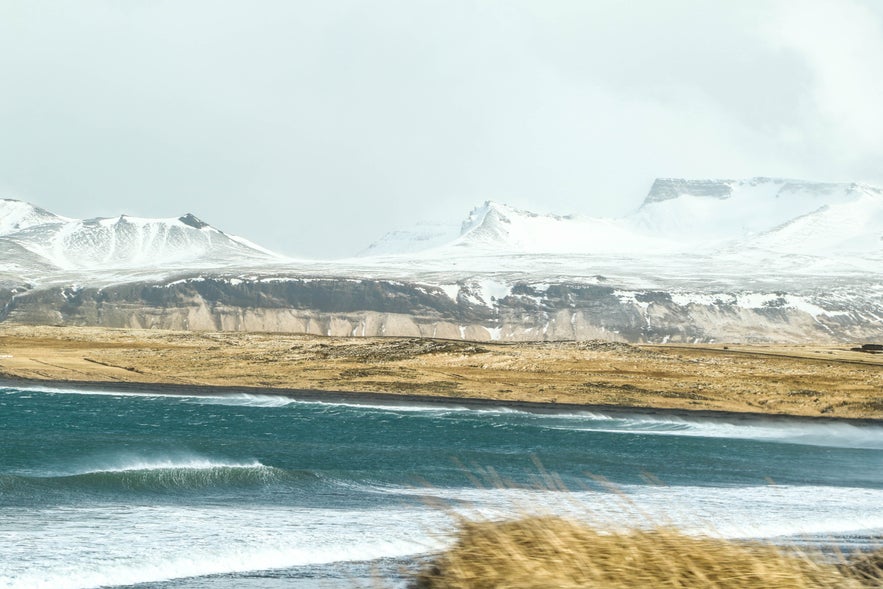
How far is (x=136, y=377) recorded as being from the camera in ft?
303

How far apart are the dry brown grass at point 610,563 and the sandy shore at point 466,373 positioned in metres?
67.3

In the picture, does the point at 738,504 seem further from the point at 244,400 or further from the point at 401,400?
the point at 244,400

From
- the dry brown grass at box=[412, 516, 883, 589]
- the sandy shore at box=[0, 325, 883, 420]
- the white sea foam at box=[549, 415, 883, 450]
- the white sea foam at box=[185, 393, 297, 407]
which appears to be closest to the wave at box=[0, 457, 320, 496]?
the dry brown grass at box=[412, 516, 883, 589]

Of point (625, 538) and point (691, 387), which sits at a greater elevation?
point (625, 538)

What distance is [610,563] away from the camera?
1012 centimetres

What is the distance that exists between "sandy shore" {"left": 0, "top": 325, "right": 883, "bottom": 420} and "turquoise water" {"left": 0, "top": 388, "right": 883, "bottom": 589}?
16338 millimetres

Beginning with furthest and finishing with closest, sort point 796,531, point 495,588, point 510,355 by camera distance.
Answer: point 510,355 → point 796,531 → point 495,588

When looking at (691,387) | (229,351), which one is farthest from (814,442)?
(229,351)

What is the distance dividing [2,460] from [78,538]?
47.0ft

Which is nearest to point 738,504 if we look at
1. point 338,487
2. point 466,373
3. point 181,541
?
point 338,487

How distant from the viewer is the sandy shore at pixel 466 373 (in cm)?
8344

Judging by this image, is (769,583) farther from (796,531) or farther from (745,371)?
(745,371)

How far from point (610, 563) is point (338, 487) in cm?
2308

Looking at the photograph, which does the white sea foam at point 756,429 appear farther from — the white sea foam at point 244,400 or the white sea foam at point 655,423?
the white sea foam at point 244,400
